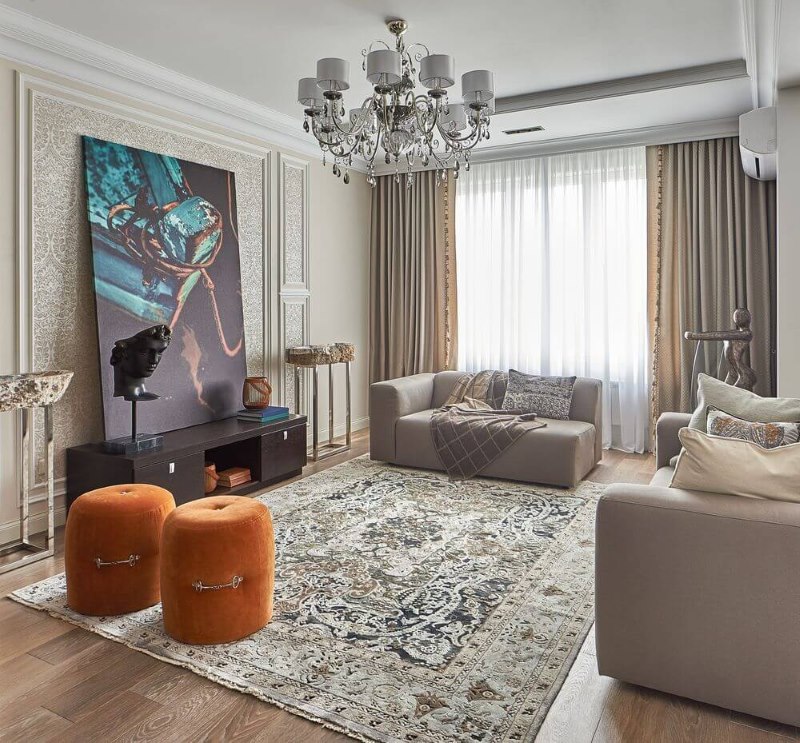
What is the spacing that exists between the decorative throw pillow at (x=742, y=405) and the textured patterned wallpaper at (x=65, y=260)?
3.28 meters

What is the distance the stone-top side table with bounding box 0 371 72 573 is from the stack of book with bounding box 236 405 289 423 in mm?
1425

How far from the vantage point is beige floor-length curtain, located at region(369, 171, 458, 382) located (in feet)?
20.8

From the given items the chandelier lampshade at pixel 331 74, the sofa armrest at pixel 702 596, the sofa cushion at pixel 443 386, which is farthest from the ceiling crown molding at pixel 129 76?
the sofa armrest at pixel 702 596

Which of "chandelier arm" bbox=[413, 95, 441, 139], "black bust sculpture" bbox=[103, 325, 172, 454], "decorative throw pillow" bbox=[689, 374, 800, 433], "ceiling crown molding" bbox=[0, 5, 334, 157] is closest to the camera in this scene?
"decorative throw pillow" bbox=[689, 374, 800, 433]

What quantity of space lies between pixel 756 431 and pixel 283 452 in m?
3.00

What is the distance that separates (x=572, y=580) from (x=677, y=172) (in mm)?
3791

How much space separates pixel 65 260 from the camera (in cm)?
365

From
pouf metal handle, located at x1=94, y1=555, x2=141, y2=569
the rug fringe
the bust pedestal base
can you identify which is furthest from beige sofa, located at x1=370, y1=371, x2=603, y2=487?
the rug fringe

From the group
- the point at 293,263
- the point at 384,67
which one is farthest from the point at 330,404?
the point at 384,67

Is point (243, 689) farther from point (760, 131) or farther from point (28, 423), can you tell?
point (760, 131)

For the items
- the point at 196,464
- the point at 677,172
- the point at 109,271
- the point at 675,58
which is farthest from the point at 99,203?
the point at 677,172

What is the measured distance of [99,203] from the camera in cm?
378

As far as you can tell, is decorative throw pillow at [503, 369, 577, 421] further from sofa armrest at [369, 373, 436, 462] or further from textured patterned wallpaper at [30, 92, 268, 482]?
textured patterned wallpaper at [30, 92, 268, 482]

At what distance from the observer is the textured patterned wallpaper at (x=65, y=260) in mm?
3520
